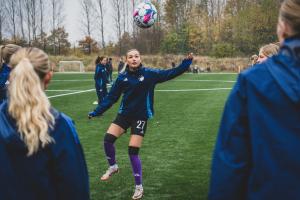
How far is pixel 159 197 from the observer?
5.73m

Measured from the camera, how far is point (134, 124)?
19.9ft

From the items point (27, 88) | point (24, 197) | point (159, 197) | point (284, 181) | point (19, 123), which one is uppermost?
point (27, 88)

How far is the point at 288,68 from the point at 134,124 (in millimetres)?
4141

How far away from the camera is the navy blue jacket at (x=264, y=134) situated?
206 cm

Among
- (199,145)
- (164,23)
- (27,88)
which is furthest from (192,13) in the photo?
(27,88)

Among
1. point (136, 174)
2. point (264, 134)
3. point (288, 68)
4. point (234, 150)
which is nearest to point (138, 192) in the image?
point (136, 174)

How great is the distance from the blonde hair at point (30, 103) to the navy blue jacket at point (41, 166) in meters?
0.04

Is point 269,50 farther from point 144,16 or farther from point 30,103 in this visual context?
point 144,16

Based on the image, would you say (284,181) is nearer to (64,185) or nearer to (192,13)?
(64,185)

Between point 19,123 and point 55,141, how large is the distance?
0.73ft

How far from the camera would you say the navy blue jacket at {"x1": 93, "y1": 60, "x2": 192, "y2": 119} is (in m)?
6.15

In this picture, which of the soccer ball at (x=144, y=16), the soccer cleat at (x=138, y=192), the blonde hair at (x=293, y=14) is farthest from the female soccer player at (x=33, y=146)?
the soccer ball at (x=144, y=16)

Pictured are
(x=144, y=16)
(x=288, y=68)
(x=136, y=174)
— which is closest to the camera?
(x=288, y=68)

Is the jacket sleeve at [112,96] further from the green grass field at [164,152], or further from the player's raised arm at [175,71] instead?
the green grass field at [164,152]
